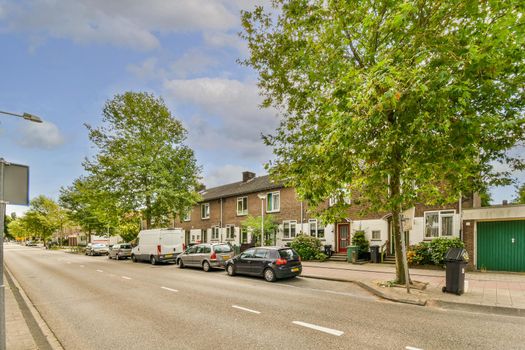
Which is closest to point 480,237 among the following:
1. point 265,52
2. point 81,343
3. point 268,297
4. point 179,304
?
point 268,297

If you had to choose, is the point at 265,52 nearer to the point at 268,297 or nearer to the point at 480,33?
the point at 480,33

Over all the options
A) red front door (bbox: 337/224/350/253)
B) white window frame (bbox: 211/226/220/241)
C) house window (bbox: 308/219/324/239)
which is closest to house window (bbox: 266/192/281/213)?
house window (bbox: 308/219/324/239)

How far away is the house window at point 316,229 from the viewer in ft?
79.1

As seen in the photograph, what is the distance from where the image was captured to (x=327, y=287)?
40.2ft

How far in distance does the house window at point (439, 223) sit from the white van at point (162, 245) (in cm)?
1577

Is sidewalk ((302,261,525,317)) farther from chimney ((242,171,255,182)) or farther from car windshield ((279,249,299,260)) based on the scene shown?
chimney ((242,171,255,182))

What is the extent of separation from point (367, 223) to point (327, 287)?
33.5 ft

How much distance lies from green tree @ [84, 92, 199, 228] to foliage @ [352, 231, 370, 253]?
12.7 m

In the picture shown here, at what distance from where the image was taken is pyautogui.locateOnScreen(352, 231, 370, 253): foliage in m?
20.7

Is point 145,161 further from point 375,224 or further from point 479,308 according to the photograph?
point 479,308

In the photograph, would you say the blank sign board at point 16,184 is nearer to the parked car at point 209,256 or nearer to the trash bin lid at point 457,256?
the trash bin lid at point 457,256

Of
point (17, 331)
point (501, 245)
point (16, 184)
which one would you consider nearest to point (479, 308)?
point (501, 245)

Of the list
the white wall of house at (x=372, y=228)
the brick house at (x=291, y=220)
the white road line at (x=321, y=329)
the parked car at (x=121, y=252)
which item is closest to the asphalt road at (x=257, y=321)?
the white road line at (x=321, y=329)

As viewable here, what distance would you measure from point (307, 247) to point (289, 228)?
181 inches
